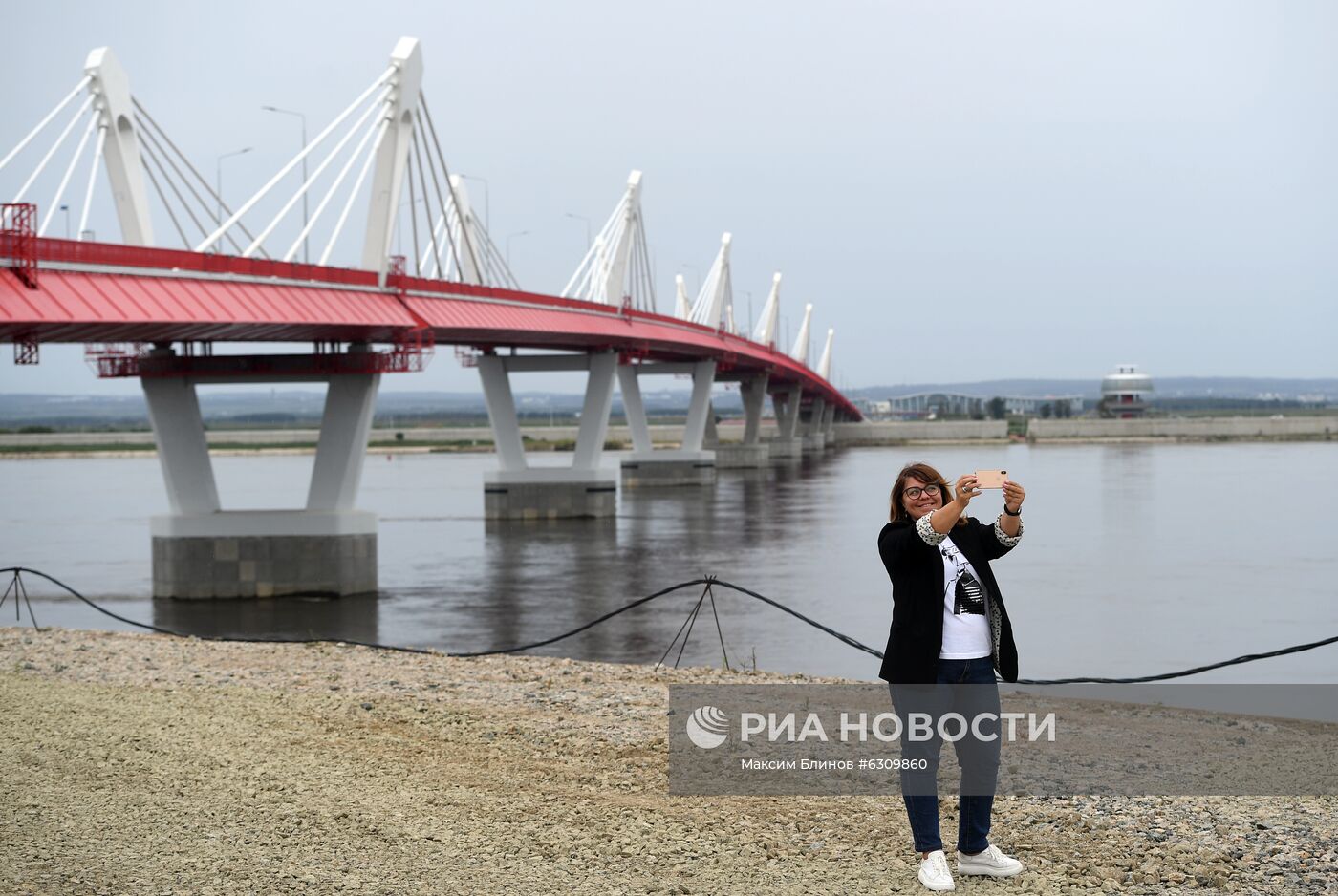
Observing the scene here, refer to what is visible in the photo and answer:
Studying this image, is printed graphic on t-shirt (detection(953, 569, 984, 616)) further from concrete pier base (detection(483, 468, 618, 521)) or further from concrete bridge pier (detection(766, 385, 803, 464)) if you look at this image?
concrete bridge pier (detection(766, 385, 803, 464))

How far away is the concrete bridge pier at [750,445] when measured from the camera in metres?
104

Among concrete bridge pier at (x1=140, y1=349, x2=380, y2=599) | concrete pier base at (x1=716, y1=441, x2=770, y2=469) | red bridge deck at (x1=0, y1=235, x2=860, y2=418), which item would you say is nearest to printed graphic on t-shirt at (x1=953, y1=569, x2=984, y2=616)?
red bridge deck at (x1=0, y1=235, x2=860, y2=418)

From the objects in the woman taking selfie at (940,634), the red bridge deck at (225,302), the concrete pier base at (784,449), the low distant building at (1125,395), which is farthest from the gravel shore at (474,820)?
the low distant building at (1125,395)

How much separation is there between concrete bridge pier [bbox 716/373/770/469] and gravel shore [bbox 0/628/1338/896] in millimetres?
91676

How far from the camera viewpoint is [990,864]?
294 inches

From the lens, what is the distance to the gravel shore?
7.58 metres

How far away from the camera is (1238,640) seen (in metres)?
25.2

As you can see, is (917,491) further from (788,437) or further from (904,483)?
(788,437)

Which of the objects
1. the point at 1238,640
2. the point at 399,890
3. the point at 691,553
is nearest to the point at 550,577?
the point at 691,553

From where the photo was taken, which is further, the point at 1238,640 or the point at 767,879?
the point at 1238,640

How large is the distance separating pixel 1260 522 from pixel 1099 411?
136m

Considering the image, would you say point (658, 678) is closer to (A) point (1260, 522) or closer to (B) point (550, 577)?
(B) point (550, 577)

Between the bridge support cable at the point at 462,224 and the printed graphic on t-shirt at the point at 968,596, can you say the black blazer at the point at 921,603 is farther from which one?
the bridge support cable at the point at 462,224

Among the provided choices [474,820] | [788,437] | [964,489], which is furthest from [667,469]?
[964,489]
